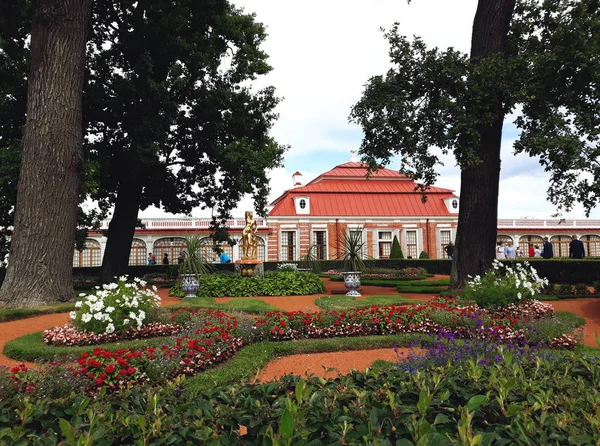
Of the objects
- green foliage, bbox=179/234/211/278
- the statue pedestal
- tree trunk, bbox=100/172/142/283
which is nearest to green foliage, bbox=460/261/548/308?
green foliage, bbox=179/234/211/278

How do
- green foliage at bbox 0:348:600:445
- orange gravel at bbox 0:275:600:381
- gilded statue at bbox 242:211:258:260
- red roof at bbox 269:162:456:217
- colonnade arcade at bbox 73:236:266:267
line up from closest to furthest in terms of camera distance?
green foliage at bbox 0:348:600:445 < orange gravel at bbox 0:275:600:381 < gilded statue at bbox 242:211:258:260 < colonnade arcade at bbox 73:236:266:267 < red roof at bbox 269:162:456:217

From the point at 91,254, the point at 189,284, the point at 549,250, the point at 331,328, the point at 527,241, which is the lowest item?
the point at 331,328

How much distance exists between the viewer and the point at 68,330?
6.72 metres

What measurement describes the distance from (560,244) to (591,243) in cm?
305

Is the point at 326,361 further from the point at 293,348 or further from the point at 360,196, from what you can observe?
the point at 360,196

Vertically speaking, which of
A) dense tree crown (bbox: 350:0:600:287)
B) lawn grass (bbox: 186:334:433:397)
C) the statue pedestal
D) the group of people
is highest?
dense tree crown (bbox: 350:0:600:287)

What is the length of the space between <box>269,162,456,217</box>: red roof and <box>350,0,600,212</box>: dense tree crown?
68.1 ft

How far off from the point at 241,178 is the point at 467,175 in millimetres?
6528

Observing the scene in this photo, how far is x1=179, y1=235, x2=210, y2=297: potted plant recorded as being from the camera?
12.5 meters

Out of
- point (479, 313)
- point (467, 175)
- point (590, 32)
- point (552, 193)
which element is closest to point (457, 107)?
point (467, 175)

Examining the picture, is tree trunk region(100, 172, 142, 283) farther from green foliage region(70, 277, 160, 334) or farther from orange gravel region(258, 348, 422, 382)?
orange gravel region(258, 348, 422, 382)

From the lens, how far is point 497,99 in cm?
1047

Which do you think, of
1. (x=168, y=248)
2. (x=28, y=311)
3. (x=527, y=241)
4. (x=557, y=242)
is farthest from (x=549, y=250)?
(x=168, y=248)

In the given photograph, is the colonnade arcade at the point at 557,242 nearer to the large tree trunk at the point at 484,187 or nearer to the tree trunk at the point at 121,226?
the large tree trunk at the point at 484,187
